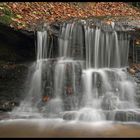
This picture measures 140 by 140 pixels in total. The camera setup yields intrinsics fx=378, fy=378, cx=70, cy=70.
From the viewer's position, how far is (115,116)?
32.0 feet

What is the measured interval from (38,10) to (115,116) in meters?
5.73

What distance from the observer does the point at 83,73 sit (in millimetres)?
11367

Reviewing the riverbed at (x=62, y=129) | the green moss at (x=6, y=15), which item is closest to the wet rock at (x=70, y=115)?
the riverbed at (x=62, y=129)

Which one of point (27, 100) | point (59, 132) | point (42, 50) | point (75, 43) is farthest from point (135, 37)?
point (59, 132)

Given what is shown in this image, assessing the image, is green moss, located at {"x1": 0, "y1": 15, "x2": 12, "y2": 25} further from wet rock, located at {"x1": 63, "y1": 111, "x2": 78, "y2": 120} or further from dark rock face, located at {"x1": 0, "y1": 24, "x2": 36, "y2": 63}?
wet rock, located at {"x1": 63, "y1": 111, "x2": 78, "y2": 120}

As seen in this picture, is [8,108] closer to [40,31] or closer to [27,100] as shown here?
[27,100]

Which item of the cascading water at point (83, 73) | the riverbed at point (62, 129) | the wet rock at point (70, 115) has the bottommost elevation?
the riverbed at point (62, 129)

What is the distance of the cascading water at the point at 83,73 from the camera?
35.7 ft

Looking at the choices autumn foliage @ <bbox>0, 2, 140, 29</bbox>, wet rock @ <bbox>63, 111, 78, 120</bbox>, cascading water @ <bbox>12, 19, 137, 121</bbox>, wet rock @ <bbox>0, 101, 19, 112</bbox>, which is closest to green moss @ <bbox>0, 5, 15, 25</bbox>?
autumn foliage @ <bbox>0, 2, 140, 29</bbox>

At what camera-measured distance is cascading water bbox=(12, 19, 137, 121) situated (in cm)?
1089

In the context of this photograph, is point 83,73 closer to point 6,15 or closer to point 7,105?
point 7,105

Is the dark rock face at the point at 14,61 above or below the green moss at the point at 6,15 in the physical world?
below

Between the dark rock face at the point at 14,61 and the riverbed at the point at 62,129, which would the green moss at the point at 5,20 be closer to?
the dark rock face at the point at 14,61

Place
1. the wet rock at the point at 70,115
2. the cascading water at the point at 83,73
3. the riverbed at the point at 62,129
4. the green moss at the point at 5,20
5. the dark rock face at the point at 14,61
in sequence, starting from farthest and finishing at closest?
the dark rock face at the point at 14,61 < the green moss at the point at 5,20 < the cascading water at the point at 83,73 < the wet rock at the point at 70,115 < the riverbed at the point at 62,129
